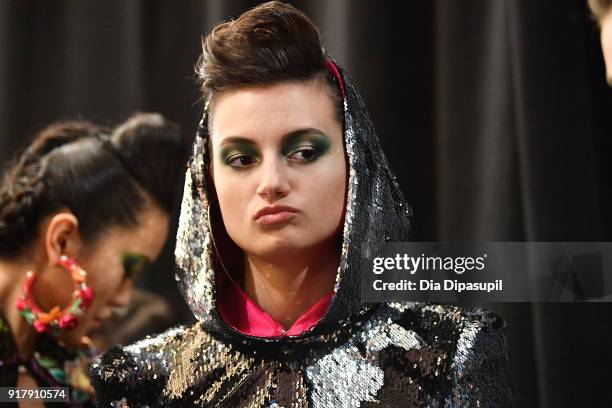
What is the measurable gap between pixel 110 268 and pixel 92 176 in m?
0.18

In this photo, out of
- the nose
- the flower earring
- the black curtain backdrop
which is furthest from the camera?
the flower earring

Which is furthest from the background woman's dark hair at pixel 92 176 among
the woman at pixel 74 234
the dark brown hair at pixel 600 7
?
the dark brown hair at pixel 600 7

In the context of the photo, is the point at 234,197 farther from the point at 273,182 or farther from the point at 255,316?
the point at 255,316

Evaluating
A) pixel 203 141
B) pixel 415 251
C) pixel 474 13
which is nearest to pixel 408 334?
pixel 415 251

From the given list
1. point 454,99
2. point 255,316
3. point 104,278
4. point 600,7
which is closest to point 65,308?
point 104,278

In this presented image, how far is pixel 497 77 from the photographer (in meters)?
1.56

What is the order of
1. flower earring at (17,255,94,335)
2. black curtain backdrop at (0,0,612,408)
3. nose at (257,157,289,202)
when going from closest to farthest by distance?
nose at (257,157,289,202)
black curtain backdrop at (0,0,612,408)
flower earring at (17,255,94,335)

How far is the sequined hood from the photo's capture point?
132 centimetres

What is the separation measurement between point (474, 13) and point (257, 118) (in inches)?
18.9

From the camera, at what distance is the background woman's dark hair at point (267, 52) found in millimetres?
1342

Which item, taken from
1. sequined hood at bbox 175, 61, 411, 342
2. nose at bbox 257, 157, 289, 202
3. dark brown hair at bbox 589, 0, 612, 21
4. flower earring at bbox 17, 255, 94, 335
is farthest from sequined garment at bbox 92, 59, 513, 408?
dark brown hair at bbox 589, 0, 612, 21

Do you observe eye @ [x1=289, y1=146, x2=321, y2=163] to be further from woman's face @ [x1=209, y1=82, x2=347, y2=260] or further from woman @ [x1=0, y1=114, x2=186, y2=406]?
woman @ [x1=0, y1=114, x2=186, y2=406]

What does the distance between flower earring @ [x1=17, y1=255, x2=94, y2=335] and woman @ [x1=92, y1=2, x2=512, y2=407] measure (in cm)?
26

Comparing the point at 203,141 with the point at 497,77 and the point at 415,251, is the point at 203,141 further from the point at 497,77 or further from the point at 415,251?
the point at 497,77
